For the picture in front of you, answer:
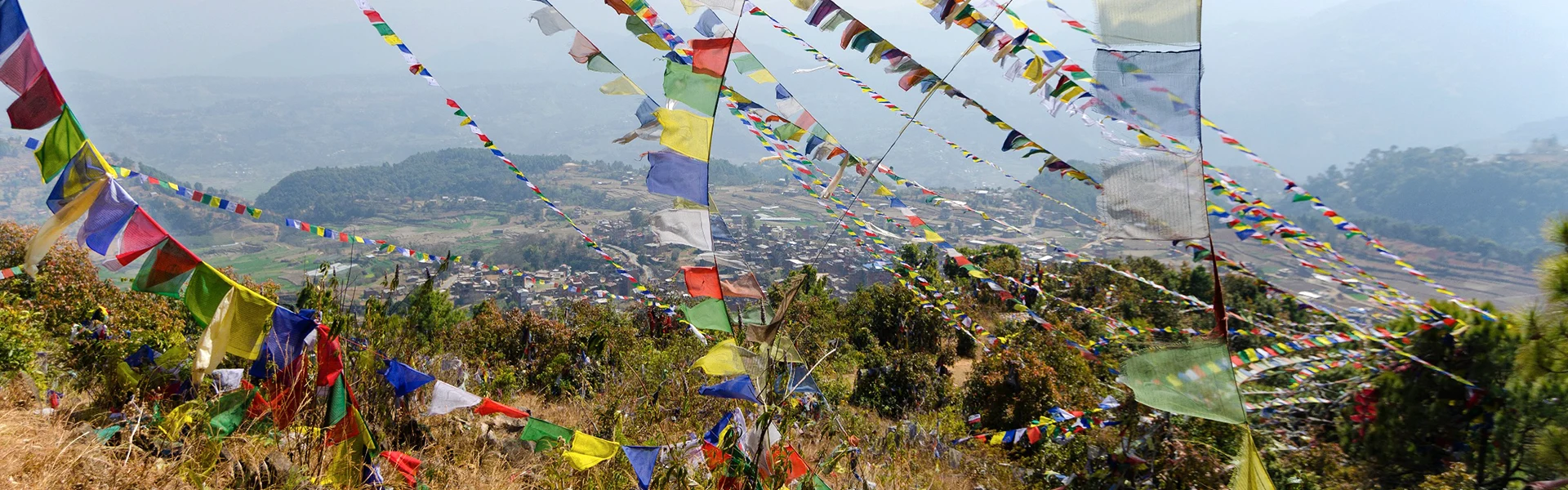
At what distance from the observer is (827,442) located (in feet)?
17.3

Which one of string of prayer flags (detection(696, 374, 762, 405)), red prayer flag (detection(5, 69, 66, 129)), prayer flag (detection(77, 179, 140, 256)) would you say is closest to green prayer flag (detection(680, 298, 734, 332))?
string of prayer flags (detection(696, 374, 762, 405))

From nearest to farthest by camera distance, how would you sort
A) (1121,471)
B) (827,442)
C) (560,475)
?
1. (560,475)
2. (1121,471)
3. (827,442)

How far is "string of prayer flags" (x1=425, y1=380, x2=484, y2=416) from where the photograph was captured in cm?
329

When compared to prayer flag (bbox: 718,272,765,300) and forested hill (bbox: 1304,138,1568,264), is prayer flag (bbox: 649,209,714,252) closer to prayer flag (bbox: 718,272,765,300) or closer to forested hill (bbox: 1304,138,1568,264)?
prayer flag (bbox: 718,272,765,300)

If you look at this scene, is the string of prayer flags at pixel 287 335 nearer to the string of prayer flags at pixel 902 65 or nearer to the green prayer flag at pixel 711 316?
the green prayer flag at pixel 711 316

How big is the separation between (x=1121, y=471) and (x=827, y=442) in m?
1.98

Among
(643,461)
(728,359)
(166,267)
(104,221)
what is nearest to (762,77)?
(728,359)

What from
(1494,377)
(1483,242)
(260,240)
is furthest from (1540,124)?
(260,240)

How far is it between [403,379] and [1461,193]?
151670 mm

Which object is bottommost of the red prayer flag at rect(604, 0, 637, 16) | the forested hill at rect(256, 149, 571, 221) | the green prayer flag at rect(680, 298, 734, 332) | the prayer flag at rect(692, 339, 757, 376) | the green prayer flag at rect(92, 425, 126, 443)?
the forested hill at rect(256, 149, 571, 221)

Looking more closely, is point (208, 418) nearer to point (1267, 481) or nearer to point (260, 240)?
point (1267, 481)

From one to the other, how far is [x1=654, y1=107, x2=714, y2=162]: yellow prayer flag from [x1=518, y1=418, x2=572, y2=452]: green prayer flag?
1934 mm

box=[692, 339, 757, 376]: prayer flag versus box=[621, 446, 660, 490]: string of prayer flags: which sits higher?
box=[692, 339, 757, 376]: prayer flag

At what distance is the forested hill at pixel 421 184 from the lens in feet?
295
